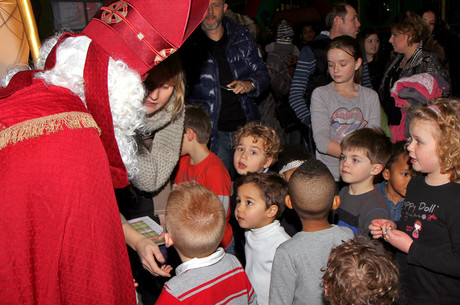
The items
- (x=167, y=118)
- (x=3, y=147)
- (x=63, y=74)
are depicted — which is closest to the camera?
(x=3, y=147)

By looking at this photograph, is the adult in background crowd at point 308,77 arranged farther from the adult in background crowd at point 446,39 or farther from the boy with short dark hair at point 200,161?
the adult in background crowd at point 446,39

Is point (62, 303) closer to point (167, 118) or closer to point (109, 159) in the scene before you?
point (109, 159)

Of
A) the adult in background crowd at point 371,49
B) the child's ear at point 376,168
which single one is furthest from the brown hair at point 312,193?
the adult in background crowd at point 371,49

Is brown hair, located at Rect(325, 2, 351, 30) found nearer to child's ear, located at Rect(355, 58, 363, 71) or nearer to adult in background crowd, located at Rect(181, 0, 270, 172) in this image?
child's ear, located at Rect(355, 58, 363, 71)

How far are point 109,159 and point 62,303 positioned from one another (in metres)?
0.43

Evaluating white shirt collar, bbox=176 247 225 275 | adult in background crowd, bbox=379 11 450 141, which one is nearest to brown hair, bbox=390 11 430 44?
adult in background crowd, bbox=379 11 450 141

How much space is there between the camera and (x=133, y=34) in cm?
142

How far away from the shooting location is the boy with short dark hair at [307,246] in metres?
2.11

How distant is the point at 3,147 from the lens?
112 centimetres

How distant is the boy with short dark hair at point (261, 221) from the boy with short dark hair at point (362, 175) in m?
0.43

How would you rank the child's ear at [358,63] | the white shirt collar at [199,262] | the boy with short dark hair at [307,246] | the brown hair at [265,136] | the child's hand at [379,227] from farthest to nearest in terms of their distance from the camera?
the child's ear at [358,63] < the brown hair at [265,136] < the child's hand at [379,227] < the boy with short dark hair at [307,246] < the white shirt collar at [199,262]

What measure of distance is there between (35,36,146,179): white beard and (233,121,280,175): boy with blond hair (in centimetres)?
176

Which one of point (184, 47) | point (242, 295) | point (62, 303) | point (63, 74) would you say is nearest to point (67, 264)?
point (62, 303)

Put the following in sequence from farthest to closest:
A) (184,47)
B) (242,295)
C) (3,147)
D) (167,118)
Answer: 1. (184,47)
2. (167,118)
3. (242,295)
4. (3,147)
